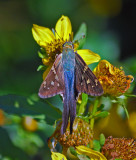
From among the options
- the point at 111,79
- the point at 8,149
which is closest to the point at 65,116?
the point at 111,79

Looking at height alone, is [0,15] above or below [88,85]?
above

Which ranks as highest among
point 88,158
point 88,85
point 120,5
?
point 120,5

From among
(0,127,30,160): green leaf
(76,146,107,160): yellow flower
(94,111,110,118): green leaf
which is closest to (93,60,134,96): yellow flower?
(94,111,110,118): green leaf

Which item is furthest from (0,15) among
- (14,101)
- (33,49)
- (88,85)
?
(88,85)

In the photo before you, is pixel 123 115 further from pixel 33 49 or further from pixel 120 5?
pixel 120 5

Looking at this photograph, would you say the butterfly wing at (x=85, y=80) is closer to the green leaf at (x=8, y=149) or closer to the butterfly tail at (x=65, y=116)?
the butterfly tail at (x=65, y=116)

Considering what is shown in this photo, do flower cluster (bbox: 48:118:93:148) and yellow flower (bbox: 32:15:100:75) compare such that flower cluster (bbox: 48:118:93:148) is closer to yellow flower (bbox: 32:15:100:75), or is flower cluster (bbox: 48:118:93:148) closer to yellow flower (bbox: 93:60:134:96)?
yellow flower (bbox: 93:60:134:96)
